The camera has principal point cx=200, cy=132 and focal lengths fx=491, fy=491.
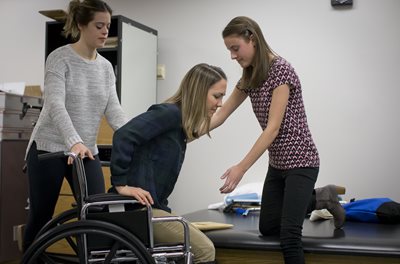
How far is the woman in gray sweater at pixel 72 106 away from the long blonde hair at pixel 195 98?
0.43 metres

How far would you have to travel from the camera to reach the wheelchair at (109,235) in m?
1.43

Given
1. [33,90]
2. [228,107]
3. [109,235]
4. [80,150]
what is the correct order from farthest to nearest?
Result: 1. [33,90]
2. [228,107]
3. [80,150]
4. [109,235]

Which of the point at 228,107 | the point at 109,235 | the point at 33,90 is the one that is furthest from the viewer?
the point at 33,90

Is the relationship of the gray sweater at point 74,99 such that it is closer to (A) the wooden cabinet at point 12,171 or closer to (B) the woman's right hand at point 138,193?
(B) the woman's right hand at point 138,193

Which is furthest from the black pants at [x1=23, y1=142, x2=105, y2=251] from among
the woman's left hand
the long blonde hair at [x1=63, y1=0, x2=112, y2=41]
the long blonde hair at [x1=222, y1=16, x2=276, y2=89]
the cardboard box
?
the cardboard box

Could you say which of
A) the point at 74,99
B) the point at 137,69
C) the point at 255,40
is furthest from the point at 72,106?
the point at 137,69

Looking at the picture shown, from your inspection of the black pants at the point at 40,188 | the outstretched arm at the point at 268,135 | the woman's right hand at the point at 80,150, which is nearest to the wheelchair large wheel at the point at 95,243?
the woman's right hand at the point at 80,150

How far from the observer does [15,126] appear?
10.5 ft

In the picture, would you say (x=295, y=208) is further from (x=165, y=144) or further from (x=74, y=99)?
(x=74, y=99)

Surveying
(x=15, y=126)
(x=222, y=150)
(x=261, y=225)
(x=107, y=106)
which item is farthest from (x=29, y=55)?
(x=261, y=225)

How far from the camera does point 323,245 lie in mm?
2027

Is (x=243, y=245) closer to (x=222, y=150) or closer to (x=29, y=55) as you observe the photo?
(x=222, y=150)

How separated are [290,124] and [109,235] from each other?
0.93 meters

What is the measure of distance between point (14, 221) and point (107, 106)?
5.15 ft
